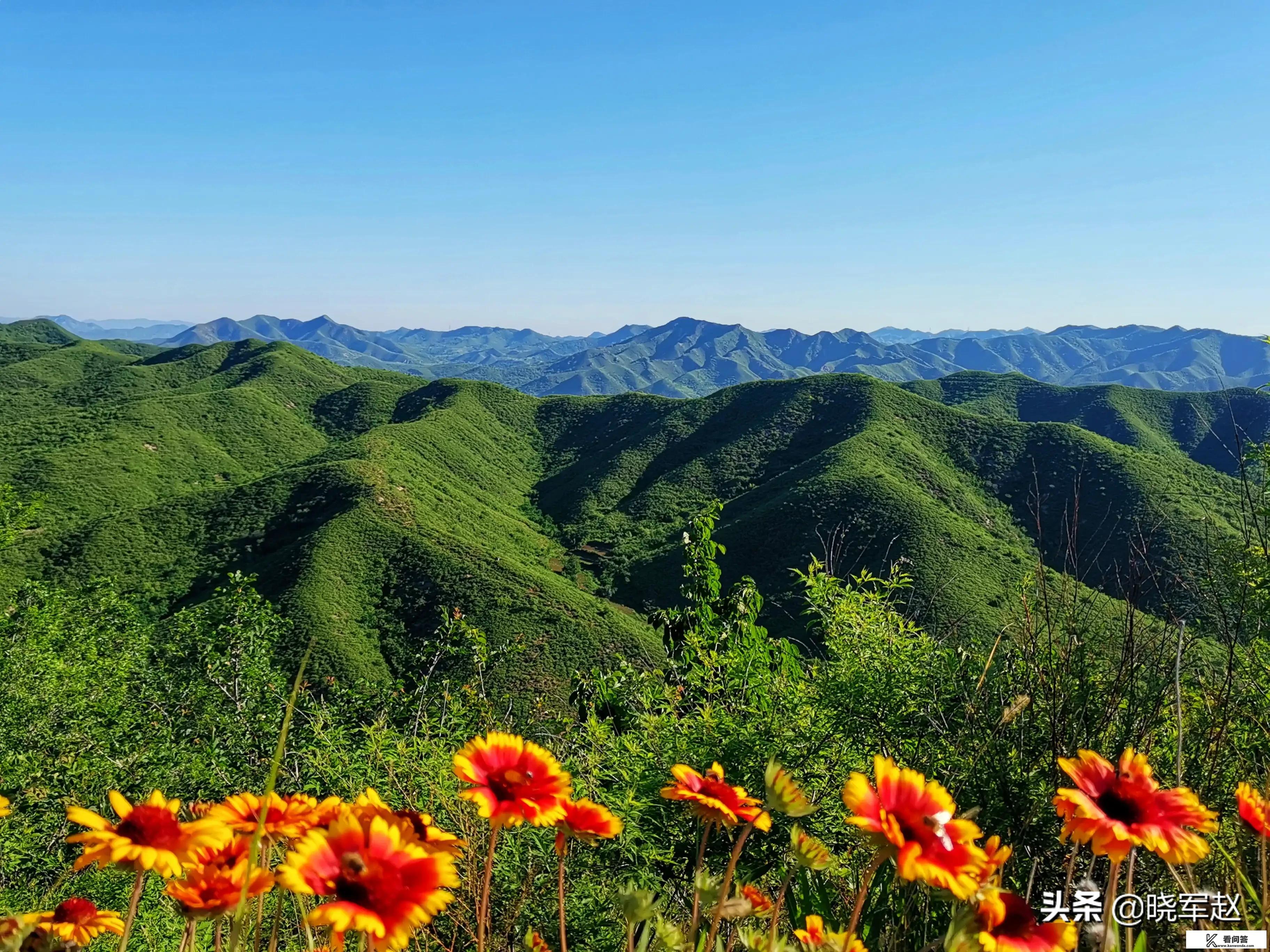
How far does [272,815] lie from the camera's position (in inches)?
61.1

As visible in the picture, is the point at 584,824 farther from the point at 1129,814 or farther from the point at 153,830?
the point at 1129,814

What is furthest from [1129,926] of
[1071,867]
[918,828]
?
[918,828]

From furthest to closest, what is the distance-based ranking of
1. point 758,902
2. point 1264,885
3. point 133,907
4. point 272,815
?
point 758,902 < point 1264,885 < point 272,815 < point 133,907

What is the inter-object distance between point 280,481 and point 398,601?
20.9m

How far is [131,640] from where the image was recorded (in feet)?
55.0

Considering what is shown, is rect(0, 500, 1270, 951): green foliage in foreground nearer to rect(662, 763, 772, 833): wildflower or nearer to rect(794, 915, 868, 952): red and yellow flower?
rect(794, 915, 868, 952): red and yellow flower

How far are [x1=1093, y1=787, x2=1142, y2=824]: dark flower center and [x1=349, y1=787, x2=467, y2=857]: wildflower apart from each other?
4.99 ft

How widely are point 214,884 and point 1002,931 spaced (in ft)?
5.15

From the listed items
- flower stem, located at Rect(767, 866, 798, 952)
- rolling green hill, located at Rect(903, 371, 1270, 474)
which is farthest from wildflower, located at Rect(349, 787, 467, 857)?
rolling green hill, located at Rect(903, 371, 1270, 474)

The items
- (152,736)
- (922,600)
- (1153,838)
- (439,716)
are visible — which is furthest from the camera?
(152,736)

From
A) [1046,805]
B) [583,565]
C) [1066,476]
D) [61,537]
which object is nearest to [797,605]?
[583,565]

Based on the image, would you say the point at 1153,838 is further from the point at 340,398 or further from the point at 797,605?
the point at 340,398

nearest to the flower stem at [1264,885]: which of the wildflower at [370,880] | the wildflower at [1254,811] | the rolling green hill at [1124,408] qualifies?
the wildflower at [1254,811]

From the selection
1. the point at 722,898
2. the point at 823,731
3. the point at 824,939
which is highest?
the point at 722,898
